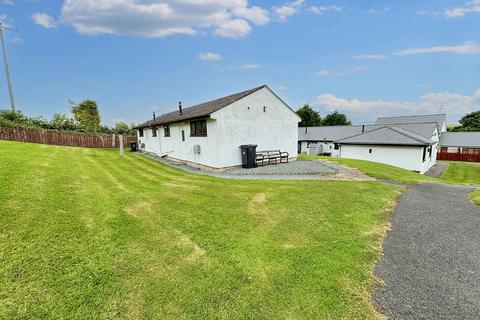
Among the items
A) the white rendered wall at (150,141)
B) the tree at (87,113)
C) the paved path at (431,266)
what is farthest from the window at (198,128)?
the tree at (87,113)

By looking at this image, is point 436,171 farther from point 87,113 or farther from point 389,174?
point 87,113

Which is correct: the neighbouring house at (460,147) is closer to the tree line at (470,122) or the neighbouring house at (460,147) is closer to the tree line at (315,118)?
the tree line at (470,122)

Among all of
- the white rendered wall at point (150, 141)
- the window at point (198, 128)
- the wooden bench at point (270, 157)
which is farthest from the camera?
the white rendered wall at point (150, 141)

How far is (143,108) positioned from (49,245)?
2697cm

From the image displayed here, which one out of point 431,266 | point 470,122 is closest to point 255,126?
point 431,266

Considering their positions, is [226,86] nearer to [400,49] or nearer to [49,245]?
[400,49]

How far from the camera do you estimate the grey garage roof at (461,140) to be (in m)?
32.3

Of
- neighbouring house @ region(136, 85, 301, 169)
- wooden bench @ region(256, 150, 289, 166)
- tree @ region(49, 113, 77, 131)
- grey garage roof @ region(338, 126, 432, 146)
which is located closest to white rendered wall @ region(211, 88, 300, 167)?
neighbouring house @ region(136, 85, 301, 169)

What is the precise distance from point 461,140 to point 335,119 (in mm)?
28147

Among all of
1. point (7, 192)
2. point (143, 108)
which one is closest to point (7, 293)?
point (7, 192)

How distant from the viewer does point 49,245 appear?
367cm

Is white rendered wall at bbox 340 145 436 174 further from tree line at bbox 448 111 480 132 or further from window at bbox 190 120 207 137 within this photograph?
tree line at bbox 448 111 480 132

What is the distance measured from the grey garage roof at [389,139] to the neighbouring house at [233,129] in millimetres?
11243

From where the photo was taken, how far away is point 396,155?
2189 centimetres
